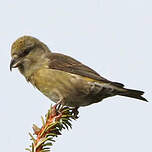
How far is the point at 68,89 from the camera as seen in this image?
5266 millimetres

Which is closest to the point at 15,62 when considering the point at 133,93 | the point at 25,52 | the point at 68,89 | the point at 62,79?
the point at 25,52

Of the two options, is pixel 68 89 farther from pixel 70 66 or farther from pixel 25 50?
pixel 25 50

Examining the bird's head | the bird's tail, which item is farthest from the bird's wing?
the bird's tail

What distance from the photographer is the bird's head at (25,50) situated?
5.14 metres

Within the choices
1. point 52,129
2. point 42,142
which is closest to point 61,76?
point 52,129

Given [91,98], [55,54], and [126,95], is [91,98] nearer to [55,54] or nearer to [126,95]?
[126,95]

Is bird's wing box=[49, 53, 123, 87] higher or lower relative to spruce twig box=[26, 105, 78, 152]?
higher

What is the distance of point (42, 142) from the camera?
3.46m

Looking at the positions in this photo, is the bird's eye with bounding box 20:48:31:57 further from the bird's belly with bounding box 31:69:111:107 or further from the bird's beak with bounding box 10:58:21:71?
the bird's belly with bounding box 31:69:111:107

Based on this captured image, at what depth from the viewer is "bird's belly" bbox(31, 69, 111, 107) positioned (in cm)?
522

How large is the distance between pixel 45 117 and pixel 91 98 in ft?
4.11

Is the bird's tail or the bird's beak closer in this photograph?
the bird's tail

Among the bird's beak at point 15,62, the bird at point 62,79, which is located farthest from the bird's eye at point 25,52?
the bird's beak at point 15,62

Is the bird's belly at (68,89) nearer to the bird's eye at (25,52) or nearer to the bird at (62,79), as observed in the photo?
the bird at (62,79)
